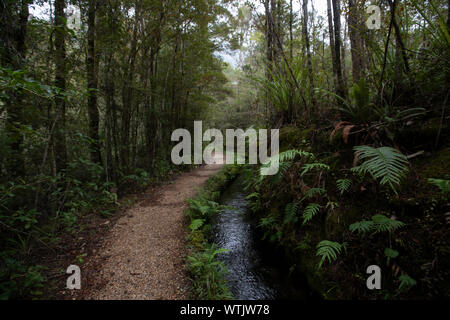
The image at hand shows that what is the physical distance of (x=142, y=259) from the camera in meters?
2.55

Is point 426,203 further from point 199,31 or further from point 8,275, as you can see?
point 199,31

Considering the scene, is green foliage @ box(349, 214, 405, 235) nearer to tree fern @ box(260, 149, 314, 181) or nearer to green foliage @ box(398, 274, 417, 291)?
green foliage @ box(398, 274, 417, 291)

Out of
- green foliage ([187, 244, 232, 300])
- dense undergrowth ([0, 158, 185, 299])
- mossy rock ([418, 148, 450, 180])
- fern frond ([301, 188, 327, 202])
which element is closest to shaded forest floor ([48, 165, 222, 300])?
green foliage ([187, 244, 232, 300])

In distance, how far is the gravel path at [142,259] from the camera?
2049mm

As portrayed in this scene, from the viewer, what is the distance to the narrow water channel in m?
2.23

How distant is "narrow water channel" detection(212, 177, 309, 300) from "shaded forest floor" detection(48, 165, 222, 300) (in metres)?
0.73

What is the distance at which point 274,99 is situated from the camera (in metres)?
4.00

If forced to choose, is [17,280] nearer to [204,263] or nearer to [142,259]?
[142,259]

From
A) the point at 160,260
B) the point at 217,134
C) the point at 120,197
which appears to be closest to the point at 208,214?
the point at 160,260

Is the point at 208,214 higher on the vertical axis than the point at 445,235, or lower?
lower

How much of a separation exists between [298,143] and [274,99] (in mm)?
1270

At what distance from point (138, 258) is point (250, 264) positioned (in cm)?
167

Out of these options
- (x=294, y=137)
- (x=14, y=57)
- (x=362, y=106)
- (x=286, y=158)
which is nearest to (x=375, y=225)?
(x=286, y=158)

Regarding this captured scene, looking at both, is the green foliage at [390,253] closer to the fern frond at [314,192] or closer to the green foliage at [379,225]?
the green foliage at [379,225]
